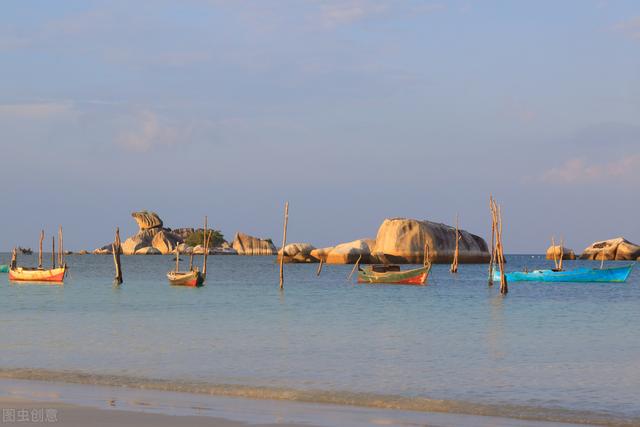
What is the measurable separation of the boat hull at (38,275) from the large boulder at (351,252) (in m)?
63.1

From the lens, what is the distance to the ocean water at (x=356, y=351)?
18766 mm

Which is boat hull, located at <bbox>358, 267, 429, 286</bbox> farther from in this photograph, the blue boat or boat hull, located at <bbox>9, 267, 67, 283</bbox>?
boat hull, located at <bbox>9, 267, 67, 283</bbox>

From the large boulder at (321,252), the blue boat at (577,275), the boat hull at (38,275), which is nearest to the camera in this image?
the boat hull at (38,275)

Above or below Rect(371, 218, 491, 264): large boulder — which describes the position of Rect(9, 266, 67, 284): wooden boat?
below

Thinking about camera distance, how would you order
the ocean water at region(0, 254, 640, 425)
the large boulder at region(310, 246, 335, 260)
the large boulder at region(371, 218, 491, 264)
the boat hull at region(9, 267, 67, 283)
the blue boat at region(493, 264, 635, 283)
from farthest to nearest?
the large boulder at region(310, 246, 335, 260) < the large boulder at region(371, 218, 491, 264) < the blue boat at region(493, 264, 635, 283) < the boat hull at region(9, 267, 67, 283) < the ocean water at region(0, 254, 640, 425)

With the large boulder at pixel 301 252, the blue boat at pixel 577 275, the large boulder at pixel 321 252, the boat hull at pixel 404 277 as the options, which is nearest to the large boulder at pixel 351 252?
the large boulder at pixel 321 252

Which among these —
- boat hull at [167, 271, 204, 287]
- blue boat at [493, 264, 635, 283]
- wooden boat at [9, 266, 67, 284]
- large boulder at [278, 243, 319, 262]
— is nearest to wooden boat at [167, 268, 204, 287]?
boat hull at [167, 271, 204, 287]

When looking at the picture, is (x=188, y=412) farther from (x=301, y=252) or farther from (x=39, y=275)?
(x=301, y=252)

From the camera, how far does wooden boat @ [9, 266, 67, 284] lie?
80.5 meters

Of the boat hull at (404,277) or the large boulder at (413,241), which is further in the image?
the large boulder at (413,241)

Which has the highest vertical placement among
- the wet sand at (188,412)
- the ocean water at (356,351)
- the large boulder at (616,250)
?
the large boulder at (616,250)

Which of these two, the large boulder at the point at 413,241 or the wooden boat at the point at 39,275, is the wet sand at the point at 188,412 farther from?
the large boulder at the point at 413,241

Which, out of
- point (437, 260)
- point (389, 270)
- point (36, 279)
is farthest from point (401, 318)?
point (437, 260)

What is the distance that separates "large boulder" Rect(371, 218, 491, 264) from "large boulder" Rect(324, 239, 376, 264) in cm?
170
